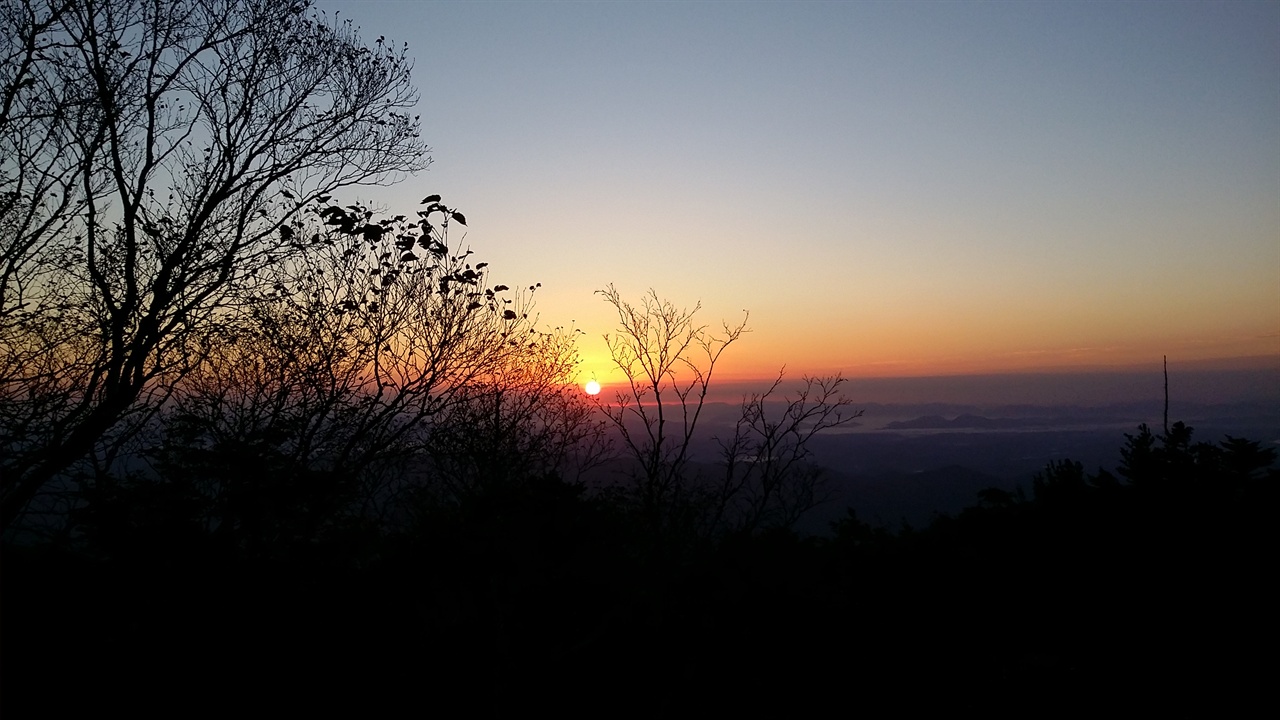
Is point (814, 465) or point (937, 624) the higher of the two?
point (814, 465)

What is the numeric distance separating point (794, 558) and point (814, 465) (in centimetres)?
423

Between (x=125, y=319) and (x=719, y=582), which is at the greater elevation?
(x=125, y=319)

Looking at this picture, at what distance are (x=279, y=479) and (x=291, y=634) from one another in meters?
2.60

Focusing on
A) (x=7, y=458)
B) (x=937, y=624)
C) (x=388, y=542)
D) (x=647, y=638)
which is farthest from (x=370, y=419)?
(x=937, y=624)

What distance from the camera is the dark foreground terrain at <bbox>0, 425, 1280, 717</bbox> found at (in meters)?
6.65

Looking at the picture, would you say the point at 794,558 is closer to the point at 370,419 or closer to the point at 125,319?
the point at 370,419

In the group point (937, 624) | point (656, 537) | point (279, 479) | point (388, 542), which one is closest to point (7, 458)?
point (279, 479)

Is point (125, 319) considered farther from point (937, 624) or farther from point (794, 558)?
point (937, 624)

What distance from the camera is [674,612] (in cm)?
828

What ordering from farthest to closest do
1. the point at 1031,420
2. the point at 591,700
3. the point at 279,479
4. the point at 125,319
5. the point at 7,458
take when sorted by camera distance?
1. the point at 1031,420
2. the point at 279,479
3. the point at 125,319
4. the point at 591,700
5. the point at 7,458

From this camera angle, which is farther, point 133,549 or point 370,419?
point 370,419

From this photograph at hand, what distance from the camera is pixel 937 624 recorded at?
308 inches

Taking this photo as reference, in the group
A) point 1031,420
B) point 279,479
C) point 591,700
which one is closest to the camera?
point 591,700

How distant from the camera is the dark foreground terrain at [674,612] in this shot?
6652 millimetres
